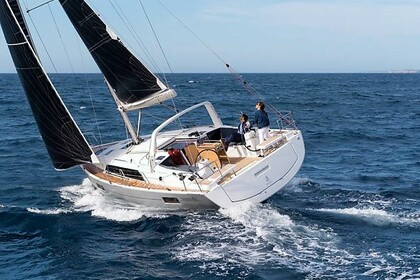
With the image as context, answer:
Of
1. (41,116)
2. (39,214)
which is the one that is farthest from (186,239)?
(41,116)

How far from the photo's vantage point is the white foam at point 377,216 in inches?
565

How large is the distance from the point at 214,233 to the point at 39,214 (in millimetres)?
6295

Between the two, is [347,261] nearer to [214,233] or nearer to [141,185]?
[214,233]

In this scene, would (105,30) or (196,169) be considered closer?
(196,169)

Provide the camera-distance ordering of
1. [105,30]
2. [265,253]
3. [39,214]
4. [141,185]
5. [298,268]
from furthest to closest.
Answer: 1. [105,30]
2. [39,214]
3. [141,185]
4. [265,253]
5. [298,268]

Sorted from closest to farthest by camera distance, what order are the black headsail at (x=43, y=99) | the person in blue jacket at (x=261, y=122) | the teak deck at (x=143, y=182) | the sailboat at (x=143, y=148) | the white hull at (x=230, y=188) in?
the white hull at (x=230, y=188) < the teak deck at (x=143, y=182) < the sailboat at (x=143, y=148) < the black headsail at (x=43, y=99) < the person in blue jacket at (x=261, y=122)

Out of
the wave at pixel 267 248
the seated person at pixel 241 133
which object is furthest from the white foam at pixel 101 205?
the seated person at pixel 241 133

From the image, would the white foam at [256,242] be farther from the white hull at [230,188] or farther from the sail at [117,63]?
the sail at [117,63]

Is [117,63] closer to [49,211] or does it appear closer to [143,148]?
[143,148]

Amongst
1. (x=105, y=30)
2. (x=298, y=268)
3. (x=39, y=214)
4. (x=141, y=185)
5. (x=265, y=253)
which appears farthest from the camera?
(x=105, y=30)

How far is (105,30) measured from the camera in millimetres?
17859

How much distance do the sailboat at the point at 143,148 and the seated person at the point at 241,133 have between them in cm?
23

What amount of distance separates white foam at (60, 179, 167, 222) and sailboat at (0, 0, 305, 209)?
0.37 meters

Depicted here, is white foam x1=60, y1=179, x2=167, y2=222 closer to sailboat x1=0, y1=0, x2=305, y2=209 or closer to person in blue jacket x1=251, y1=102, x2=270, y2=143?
sailboat x1=0, y1=0, x2=305, y2=209
